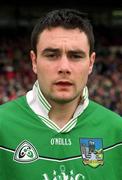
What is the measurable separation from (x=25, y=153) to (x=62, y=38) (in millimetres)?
523

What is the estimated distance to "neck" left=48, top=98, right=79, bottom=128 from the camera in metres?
2.50

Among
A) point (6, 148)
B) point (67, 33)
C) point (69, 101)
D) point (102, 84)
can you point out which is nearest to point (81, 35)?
point (67, 33)

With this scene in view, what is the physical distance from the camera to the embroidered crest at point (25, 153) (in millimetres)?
2359

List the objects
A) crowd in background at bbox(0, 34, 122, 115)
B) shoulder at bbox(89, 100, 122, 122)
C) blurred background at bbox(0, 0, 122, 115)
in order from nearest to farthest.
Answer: shoulder at bbox(89, 100, 122, 122), crowd in background at bbox(0, 34, 122, 115), blurred background at bbox(0, 0, 122, 115)

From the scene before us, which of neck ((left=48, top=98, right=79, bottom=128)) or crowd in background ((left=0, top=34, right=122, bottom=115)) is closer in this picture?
neck ((left=48, top=98, right=79, bottom=128))

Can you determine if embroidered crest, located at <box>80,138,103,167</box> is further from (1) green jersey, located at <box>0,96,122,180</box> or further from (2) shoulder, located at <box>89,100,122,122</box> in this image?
(2) shoulder, located at <box>89,100,122,122</box>

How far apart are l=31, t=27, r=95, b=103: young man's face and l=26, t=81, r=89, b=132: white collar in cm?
7

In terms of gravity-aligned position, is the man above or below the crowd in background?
below

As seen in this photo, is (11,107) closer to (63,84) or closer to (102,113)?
(63,84)

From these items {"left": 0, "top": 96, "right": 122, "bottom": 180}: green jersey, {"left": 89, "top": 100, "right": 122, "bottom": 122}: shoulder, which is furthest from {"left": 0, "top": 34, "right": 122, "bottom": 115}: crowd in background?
{"left": 0, "top": 96, "right": 122, "bottom": 180}: green jersey

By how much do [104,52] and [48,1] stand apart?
263cm

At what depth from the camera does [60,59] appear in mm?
2363

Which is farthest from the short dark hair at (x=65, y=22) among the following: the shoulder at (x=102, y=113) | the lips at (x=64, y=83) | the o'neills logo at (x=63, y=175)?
the o'neills logo at (x=63, y=175)

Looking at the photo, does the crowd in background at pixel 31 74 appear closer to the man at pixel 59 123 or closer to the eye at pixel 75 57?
the man at pixel 59 123
